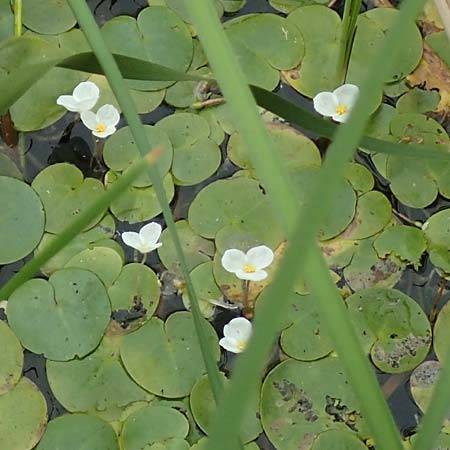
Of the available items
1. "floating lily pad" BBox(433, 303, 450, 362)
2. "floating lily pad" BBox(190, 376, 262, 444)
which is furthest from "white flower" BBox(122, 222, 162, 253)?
"floating lily pad" BBox(433, 303, 450, 362)

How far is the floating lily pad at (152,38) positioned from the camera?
1325mm

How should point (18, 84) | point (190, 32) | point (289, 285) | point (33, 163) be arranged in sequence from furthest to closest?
point (190, 32) < point (33, 163) < point (18, 84) < point (289, 285)

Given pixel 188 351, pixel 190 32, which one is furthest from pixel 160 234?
pixel 190 32

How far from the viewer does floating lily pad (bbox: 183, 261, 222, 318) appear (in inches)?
45.5

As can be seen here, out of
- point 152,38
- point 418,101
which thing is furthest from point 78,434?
point 418,101

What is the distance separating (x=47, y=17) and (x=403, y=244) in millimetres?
747

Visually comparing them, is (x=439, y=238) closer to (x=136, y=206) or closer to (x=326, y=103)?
(x=326, y=103)

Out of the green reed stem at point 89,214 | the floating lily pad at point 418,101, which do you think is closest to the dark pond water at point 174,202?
the floating lily pad at point 418,101

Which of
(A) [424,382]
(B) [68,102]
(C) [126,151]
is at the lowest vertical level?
(A) [424,382]

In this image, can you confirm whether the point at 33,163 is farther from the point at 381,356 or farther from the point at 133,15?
the point at 381,356

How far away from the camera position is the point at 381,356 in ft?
3.70

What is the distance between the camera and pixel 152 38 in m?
1.34

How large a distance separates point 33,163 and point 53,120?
9cm

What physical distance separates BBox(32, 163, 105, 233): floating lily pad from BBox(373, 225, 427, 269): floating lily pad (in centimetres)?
46
